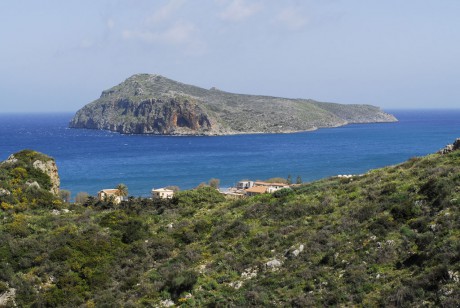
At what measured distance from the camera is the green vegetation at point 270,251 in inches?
577

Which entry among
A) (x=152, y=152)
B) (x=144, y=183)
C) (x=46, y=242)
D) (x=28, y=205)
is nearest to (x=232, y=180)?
(x=144, y=183)

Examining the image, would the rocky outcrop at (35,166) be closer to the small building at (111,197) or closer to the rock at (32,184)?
the rock at (32,184)

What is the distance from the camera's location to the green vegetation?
48.1 feet

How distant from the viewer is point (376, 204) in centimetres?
2072

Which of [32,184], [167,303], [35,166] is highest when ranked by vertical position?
[35,166]

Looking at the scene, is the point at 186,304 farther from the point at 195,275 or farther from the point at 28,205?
the point at 28,205

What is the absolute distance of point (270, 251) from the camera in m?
19.0

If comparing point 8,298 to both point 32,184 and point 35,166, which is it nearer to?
point 32,184

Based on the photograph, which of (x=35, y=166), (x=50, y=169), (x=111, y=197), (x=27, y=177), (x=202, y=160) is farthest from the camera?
(x=202, y=160)

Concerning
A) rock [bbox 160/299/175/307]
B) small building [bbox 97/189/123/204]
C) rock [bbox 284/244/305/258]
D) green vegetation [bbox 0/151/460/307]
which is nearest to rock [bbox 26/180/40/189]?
green vegetation [bbox 0/151/460/307]

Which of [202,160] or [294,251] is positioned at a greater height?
[294,251]

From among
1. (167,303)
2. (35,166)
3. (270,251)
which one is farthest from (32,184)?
(270,251)

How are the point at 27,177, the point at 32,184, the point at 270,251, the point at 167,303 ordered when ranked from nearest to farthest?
1. the point at 167,303
2. the point at 270,251
3. the point at 32,184
4. the point at 27,177

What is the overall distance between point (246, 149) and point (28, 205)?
462 ft
